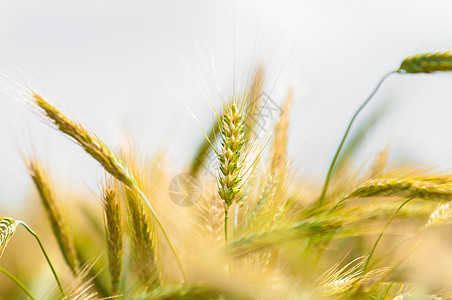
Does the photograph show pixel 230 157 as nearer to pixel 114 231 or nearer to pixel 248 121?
pixel 248 121

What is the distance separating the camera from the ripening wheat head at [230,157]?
0.72 m

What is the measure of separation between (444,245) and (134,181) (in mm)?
465

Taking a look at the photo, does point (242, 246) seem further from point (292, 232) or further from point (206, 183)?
point (206, 183)

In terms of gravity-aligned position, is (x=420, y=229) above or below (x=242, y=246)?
below

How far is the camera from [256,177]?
0.86 meters

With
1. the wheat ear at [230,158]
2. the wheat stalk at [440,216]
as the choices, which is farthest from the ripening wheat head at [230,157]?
the wheat stalk at [440,216]

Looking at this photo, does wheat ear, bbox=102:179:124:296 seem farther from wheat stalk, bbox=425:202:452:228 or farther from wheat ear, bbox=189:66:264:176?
wheat stalk, bbox=425:202:452:228

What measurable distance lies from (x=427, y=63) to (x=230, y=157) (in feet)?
1.33

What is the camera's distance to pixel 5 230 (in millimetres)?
673

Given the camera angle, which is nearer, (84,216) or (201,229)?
(201,229)

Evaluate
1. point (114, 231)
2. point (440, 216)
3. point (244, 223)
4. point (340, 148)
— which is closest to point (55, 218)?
point (114, 231)

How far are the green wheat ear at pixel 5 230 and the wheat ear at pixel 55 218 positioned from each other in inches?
5.7

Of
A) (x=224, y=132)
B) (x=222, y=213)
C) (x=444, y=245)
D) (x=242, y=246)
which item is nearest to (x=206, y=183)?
(x=222, y=213)

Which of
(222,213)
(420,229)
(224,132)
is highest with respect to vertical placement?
(224,132)
